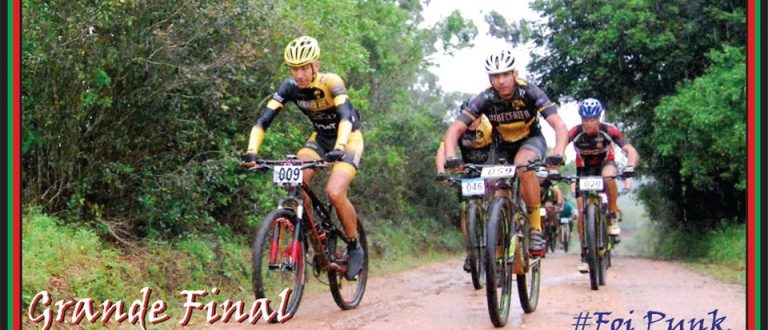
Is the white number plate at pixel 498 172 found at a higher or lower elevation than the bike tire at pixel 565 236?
higher

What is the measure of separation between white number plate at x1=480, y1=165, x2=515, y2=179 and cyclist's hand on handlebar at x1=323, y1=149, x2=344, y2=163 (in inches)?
47.5

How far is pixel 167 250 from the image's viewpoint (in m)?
7.94

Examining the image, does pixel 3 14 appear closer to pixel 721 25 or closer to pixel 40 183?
pixel 40 183

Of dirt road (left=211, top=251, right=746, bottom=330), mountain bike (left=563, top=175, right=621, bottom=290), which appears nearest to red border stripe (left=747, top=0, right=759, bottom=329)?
dirt road (left=211, top=251, right=746, bottom=330)

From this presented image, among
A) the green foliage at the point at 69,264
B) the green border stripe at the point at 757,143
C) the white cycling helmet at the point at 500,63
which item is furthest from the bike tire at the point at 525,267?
the green foliage at the point at 69,264

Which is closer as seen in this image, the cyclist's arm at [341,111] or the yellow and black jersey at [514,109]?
the cyclist's arm at [341,111]

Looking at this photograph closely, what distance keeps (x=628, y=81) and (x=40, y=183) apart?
17.2 metres

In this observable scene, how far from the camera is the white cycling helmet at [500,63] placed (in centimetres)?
711

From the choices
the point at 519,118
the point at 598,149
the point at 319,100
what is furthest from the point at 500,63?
the point at 598,149

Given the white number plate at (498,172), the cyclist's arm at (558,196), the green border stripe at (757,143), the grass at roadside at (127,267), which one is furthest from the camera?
the cyclist's arm at (558,196)

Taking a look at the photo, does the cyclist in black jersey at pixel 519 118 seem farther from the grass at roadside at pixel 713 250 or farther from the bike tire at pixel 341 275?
the grass at roadside at pixel 713 250

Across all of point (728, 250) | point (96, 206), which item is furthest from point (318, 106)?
point (728, 250)

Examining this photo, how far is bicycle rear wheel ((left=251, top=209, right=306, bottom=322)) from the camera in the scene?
19.7 ft

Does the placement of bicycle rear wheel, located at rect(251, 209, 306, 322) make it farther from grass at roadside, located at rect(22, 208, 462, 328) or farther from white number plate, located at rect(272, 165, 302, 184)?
grass at roadside, located at rect(22, 208, 462, 328)
